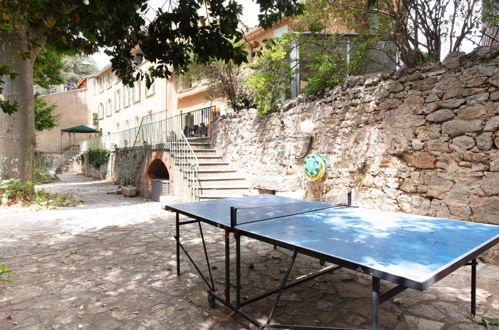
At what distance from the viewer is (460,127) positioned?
388cm

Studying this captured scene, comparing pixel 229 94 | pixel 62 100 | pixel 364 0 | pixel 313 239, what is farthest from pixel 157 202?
pixel 62 100

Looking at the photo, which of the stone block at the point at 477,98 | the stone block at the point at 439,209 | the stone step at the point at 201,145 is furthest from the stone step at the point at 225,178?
the stone block at the point at 477,98

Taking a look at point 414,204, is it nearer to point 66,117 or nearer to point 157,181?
point 157,181

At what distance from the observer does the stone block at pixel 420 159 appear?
4.19m

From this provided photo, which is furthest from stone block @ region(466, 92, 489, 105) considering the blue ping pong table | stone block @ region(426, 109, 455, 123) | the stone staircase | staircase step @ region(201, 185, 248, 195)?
staircase step @ region(201, 185, 248, 195)

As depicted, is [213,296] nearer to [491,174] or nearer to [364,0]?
[491,174]

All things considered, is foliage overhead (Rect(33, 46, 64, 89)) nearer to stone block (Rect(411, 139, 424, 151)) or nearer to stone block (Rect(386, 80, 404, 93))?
stone block (Rect(386, 80, 404, 93))

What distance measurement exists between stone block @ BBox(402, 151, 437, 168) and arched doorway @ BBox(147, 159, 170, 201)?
640cm

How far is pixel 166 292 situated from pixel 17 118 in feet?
22.5

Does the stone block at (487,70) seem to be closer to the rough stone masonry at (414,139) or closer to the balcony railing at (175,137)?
the rough stone masonry at (414,139)

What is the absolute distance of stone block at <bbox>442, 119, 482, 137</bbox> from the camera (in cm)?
373

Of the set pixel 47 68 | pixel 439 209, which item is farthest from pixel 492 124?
pixel 47 68

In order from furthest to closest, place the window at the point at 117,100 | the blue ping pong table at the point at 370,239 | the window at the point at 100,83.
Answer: the window at the point at 100,83
the window at the point at 117,100
the blue ping pong table at the point at 370,239

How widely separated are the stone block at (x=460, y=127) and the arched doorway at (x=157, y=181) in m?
6.96
